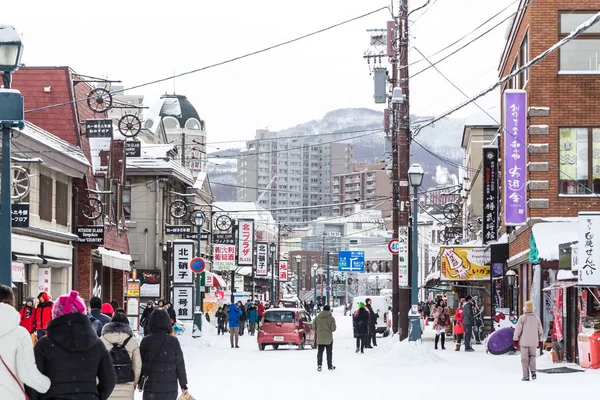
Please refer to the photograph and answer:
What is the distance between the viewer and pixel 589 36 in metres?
33.3

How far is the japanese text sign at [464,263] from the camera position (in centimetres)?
4553

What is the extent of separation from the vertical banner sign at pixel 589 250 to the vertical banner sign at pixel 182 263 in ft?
63.9

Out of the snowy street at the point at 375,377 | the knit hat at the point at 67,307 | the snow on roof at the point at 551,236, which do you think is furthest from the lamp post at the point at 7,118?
the snow on roof at the point at 551,236

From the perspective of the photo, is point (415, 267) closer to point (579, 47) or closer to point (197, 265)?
point (579, 47)

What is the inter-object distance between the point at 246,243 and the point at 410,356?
129ft

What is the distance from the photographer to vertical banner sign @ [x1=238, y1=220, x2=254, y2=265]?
6825cm

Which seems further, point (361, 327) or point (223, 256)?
point (223, 256)

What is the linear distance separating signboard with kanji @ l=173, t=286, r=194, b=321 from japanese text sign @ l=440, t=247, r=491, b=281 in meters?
10.5

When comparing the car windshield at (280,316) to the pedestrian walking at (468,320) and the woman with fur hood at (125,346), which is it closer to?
the pedestrian walking at (468,320)

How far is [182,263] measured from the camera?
42.0 meters

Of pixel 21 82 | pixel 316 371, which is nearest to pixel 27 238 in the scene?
pixel 21 82

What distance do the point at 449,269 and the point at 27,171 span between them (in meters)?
18.6

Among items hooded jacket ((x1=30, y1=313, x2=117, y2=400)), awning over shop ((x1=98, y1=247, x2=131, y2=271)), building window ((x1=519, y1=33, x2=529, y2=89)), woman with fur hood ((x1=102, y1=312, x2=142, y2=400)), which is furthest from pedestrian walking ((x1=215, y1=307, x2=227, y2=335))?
hooded jacket ((x1=30, y1=313, x2=117, y2=400))

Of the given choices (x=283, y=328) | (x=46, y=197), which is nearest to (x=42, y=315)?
(x=46, y=197)
